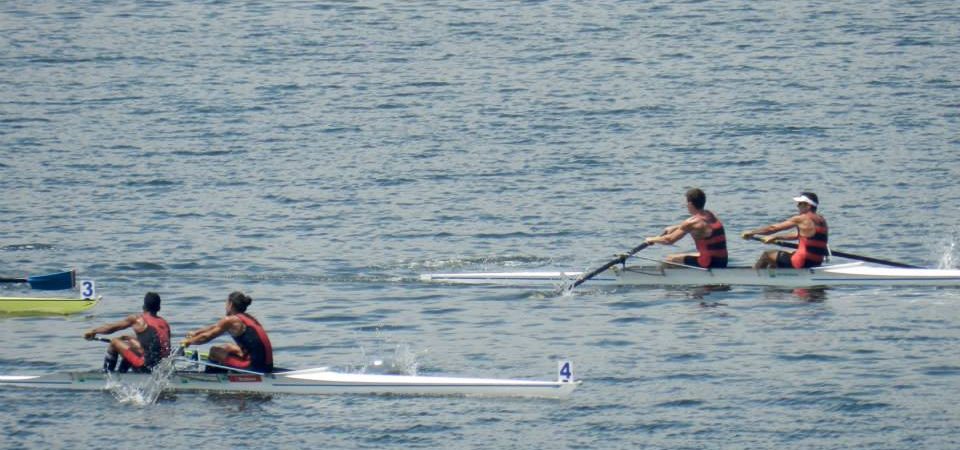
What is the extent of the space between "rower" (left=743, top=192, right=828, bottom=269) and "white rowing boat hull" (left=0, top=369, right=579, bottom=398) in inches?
291

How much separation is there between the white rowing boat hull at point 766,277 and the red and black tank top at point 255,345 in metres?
7.89

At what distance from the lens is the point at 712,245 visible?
1147 inches

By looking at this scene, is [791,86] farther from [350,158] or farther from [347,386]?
[347,386]

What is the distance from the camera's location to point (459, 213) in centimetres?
3669

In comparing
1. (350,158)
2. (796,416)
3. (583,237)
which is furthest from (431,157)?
(796,416)

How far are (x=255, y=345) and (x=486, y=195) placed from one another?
15.6 m

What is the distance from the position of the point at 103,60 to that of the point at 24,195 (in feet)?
51.9

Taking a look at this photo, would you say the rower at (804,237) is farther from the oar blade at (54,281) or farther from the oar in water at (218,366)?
the oar blade at (54,281)

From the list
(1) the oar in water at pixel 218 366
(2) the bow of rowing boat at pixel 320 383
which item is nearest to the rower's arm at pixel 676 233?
(2) the bow of rowing boat at pixel 320 383

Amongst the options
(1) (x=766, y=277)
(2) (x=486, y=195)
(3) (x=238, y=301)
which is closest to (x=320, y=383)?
(3) (x=238, y=301)

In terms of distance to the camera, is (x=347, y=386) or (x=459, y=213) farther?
(x=459, y=213)

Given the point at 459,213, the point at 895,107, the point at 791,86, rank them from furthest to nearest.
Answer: the point at 791,86, the point at 895,107, the point at 459,213

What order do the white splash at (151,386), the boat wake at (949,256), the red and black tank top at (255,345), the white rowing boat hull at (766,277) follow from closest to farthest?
the red and black tank top at (255,345)
the white splash at (151,386)
the white rowing boat hull at (766,277)
the boat wake at (949,256)

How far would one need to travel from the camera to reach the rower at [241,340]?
76.1 feet
